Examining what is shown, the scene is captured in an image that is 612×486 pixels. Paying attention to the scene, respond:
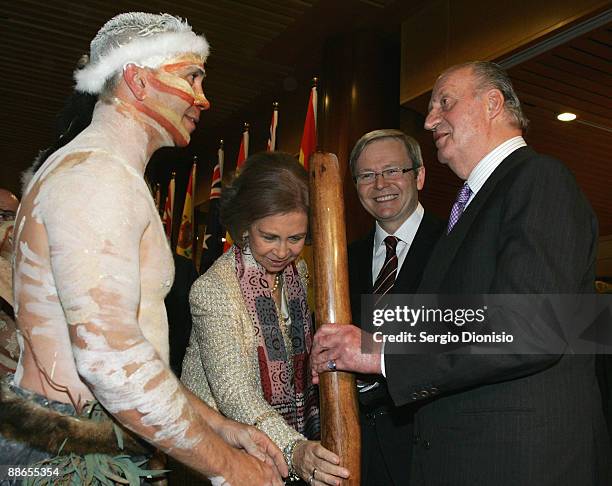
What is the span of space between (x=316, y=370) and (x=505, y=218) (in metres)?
0.58

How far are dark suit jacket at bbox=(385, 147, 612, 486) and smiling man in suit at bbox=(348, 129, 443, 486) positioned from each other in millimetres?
533

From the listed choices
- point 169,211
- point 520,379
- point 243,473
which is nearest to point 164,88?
point 243,473

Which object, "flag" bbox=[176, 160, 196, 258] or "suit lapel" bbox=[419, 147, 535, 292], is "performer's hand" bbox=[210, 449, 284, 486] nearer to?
"suit lapel" bbox=[419, 147, 535, 292]

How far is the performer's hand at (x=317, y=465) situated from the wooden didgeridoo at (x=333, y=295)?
0.02m

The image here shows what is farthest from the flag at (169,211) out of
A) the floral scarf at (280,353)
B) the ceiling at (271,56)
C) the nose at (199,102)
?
the nose at (199,102)

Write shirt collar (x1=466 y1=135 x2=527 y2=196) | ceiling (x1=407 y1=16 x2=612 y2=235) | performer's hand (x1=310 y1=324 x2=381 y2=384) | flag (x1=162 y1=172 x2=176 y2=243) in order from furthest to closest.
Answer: flag (x1=162 y1=172 x2=176 y2=243) < ceiling (x1=407 y1=16 x2=612 y2=235) < shirt collar (x1=466 y1=135 x2=527 y2=196) < performer's hand (x1=310 y1=324 x2=381 y2=384)

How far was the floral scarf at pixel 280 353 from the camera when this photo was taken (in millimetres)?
2199

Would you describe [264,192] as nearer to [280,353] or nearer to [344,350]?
[280,353]

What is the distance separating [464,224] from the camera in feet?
5.82

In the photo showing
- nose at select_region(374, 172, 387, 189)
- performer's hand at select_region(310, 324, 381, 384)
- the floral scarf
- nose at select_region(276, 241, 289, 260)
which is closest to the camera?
performer's hand at select_region(310, 324, 381, 384)

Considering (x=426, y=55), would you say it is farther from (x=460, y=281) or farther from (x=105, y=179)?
(x=105, y=179)

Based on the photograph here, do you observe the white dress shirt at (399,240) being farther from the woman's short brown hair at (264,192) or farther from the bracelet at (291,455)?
the bracelet at (291,455)

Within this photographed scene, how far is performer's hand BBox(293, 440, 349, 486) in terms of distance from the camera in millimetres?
1575

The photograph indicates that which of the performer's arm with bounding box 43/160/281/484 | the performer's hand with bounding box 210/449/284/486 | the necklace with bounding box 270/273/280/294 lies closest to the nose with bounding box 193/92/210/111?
the performer's arm with bounding box 43/160/281/484
